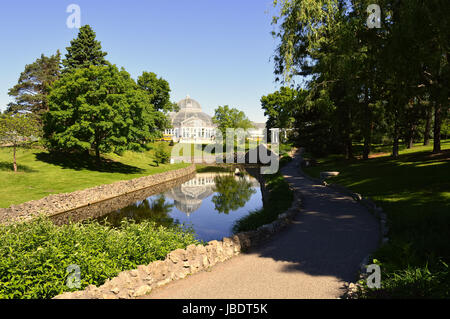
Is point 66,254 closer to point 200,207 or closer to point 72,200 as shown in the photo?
point 200,207

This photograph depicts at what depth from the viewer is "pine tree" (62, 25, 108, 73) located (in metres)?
46.2

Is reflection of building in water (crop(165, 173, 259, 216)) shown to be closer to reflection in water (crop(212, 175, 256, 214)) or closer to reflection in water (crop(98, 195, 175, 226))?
reflection in water (crop(212, 175, 256, 214))

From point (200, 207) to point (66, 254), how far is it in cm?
1674

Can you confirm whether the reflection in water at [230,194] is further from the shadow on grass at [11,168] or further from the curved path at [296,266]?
the shadow on grass at [11,168]

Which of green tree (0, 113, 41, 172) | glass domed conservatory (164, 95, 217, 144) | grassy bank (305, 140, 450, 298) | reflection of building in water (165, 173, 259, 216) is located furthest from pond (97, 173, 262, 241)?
glass domed conservatory (164, 95, 217, 144)

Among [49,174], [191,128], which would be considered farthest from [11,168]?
[191,128]

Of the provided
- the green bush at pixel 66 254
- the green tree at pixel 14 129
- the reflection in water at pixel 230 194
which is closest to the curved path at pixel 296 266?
the green bush at pixel 66 254

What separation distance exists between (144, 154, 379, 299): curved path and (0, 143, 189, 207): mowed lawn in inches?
699

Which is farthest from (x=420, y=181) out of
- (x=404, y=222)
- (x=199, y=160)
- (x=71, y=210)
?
(x=199, y=160)

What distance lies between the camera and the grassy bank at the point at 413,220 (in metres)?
6.92

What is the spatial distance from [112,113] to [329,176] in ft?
77.1

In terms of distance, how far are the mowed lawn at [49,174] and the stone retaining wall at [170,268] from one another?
659 inches

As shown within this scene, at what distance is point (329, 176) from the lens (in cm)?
2828
